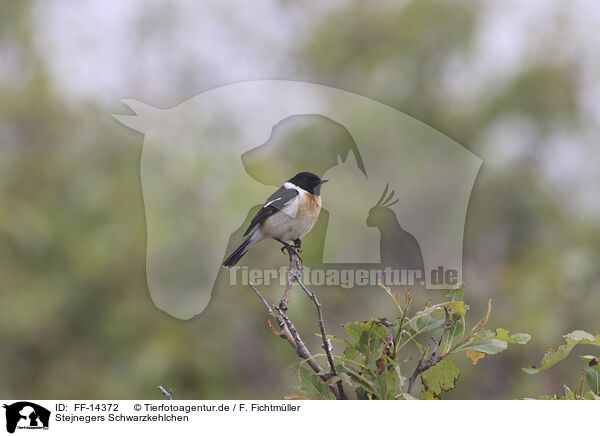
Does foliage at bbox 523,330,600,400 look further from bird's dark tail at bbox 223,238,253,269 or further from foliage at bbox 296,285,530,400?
bird's dark tail at bbox 223,238,253,269

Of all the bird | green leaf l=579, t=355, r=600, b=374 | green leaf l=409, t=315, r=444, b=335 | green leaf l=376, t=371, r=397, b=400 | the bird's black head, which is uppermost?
the bird's black head

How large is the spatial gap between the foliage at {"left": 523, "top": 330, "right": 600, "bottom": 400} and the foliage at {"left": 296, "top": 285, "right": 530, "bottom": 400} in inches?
1.1

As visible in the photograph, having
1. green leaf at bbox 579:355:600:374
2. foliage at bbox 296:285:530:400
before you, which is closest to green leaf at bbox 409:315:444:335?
foliage at bbox 296:285:530:400

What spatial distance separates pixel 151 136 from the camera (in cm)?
178

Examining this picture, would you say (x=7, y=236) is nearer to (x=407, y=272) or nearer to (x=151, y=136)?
(x=151, y=136)

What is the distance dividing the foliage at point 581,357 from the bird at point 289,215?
1.49 feet

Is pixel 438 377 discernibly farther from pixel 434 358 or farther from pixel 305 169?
pixel 305 169

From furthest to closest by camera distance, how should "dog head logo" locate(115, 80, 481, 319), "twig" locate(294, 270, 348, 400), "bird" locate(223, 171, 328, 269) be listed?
"dog head logo" locate(115, 80, 481, 319), "bird" locate(223, 171, 328, 269), "twig" locate(294, 270, 348, 400)

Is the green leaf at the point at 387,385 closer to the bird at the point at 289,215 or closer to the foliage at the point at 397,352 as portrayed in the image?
the foliage at the point at 397,352

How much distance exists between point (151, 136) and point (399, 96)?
91 cm

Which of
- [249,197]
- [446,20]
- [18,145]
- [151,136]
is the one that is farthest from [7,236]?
[446,20]

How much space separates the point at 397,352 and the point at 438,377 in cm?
5
